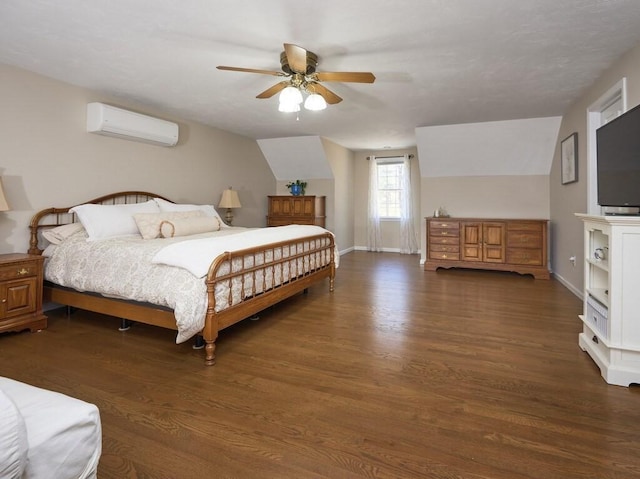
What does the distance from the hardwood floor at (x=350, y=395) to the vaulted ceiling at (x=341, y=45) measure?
2289 mm

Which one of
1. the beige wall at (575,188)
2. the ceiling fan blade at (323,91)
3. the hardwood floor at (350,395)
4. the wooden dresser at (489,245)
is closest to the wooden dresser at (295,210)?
the wooden dresser at (489,245)

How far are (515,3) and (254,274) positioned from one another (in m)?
2.60

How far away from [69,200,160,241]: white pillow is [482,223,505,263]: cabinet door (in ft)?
16.1

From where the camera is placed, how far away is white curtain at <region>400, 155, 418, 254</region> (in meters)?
7.71

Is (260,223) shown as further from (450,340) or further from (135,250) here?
(450,340)

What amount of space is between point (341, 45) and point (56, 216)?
3.24 meters

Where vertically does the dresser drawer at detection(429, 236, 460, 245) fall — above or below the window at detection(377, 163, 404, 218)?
below

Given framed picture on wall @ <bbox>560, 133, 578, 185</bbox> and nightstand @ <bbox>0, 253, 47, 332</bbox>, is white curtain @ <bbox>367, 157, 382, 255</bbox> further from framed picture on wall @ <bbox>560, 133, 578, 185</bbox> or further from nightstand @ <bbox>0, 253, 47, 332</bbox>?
nightstand @ <bbox>0, 253, 47, 332</bbox>

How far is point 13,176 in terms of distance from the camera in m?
3.26

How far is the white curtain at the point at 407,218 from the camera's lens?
7.71 metres

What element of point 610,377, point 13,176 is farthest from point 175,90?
point 610,377

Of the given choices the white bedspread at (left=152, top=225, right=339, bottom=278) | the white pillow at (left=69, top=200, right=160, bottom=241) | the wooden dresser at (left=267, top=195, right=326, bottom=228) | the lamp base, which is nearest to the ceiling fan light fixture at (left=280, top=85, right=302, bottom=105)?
the white bedspread at (left=152, top=225, right=339, bottom=278)

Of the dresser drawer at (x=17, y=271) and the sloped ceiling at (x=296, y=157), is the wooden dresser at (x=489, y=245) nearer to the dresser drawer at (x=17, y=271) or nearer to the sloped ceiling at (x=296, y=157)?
the sloped ceiling at (x=296, y=157)

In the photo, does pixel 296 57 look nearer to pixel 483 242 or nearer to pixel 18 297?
pixel 18 297
